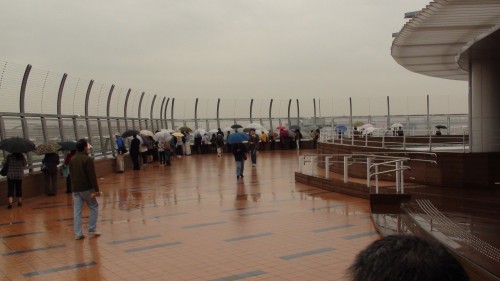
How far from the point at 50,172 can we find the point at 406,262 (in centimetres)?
1402

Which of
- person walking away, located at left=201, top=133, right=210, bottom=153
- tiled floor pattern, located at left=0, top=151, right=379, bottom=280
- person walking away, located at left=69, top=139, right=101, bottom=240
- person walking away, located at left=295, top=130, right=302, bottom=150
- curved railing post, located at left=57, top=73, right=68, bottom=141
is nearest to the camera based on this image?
tiled floor pattern, located at left=0, top=151, right=379, bottom=280

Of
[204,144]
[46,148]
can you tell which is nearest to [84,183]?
[46,148]

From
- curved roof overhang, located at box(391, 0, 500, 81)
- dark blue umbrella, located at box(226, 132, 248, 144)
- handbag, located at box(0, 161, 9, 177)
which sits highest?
curved roof overhang, located at box(391, 0, 500, 81)

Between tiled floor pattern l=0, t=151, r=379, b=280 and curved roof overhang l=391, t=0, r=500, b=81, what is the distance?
383 centimetres

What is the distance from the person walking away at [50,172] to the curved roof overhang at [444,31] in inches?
354

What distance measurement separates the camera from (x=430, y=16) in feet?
33.7

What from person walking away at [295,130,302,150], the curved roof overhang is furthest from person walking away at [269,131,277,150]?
the curved roof overhang

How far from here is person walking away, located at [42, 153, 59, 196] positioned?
46.1 feet

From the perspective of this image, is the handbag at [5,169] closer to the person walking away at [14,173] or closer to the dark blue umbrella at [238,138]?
the person walking away at [14,173]

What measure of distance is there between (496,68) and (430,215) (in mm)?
7116

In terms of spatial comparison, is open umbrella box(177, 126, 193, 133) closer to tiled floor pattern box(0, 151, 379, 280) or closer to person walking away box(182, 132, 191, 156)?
person walking away box(182, 132, 191, 156)

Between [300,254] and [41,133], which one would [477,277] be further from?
[41,133]

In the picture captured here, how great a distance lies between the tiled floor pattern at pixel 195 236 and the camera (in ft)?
20.9

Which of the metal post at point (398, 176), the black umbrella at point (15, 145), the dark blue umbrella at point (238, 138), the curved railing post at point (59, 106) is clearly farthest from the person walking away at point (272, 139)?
the metal post at point (398, 176)
